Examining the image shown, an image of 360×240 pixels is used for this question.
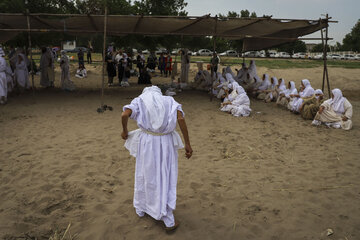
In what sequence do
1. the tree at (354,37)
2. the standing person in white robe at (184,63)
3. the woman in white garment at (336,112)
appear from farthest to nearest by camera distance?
the tree at (354,37) → the standing person in white robe at (184,63) → the woman in white garment at (336,112)

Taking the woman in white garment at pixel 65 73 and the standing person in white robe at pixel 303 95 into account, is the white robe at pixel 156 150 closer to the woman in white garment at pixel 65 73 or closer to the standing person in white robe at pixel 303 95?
the standing person in white robe at pixel 303 95

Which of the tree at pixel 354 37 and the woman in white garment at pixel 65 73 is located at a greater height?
the tree at pixel 354 37

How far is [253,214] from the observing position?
3.33m

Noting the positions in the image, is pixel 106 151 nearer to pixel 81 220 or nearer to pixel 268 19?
pixel 81 220

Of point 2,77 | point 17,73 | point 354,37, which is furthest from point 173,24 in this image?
point 354,37

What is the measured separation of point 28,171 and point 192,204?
251 cm

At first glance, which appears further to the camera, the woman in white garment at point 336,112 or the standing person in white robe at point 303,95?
the standing person in white robe at point 303,95

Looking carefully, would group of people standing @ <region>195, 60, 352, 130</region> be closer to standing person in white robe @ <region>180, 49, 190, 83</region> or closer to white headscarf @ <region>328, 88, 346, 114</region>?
white headscarf @ <region>328, 88, 346, 114</region>

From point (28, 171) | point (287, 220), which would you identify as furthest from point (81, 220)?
point (287, 220)

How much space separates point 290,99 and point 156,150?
23.5ft

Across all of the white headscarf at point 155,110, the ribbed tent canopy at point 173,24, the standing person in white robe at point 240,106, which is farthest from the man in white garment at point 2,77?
the white headscarf at point 155,110

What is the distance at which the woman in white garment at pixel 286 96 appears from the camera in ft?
29.8

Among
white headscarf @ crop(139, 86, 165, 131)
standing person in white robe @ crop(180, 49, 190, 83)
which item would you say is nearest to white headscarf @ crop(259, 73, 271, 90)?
standing person in white robe @ crop(180, 49, 190, 83)

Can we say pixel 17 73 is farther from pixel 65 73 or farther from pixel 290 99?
pixel 290 99
